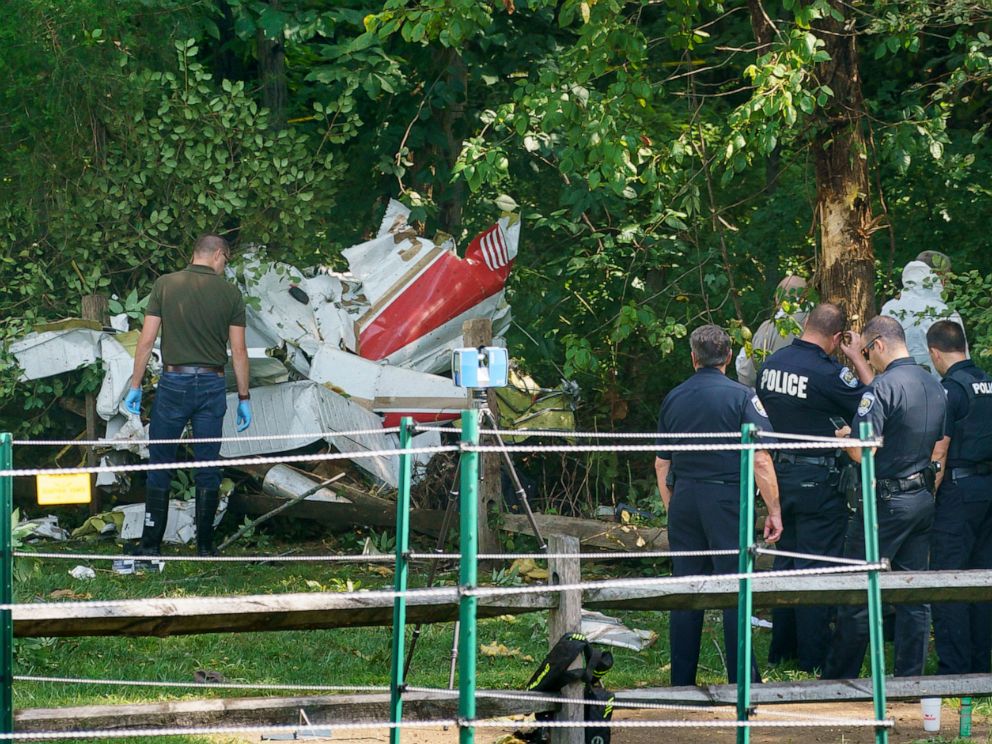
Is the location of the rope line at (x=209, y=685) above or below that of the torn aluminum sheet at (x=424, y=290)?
below

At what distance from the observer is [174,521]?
31.8 ft

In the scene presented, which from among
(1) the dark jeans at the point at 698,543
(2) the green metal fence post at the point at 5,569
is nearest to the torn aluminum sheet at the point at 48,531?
(1) the dark jeans at the point at 698,543

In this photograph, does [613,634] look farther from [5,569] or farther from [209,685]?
[5,569]

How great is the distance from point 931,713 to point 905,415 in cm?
128

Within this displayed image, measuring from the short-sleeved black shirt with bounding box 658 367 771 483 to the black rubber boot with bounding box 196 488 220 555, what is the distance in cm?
367

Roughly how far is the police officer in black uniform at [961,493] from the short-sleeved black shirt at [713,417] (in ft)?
3.53

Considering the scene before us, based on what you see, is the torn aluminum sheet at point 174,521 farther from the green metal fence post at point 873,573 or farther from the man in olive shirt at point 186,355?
the green metal fence post at point 873,573

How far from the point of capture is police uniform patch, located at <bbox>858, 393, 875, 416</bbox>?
6035mm

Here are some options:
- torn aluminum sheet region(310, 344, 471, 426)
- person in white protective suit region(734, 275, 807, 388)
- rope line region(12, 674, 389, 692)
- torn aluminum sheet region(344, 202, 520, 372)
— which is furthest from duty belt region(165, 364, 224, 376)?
person in white protective suit region(734, 275, 807, 388)

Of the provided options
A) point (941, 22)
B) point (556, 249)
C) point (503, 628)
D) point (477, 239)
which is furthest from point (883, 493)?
point (556, 249)

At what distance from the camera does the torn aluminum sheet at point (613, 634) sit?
7230mm

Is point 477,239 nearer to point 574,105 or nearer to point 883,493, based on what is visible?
point 574,105

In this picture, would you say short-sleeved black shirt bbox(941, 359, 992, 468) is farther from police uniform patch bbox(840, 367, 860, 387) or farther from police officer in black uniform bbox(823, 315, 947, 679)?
police uniform patch bbox(840, 367, 860, 387)

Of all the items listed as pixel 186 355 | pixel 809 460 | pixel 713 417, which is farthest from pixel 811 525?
pixel 186 355
